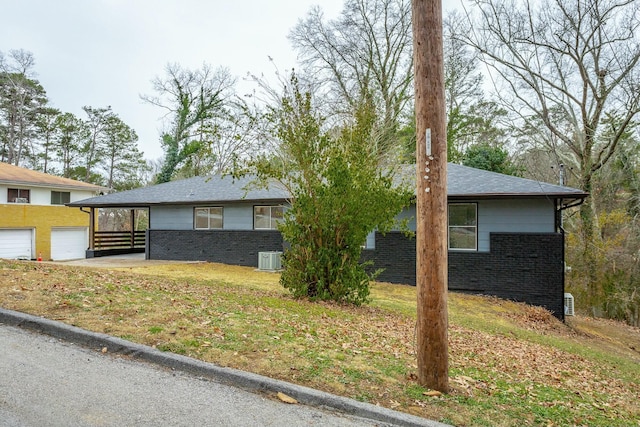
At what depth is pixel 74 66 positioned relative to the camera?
23.4 meters

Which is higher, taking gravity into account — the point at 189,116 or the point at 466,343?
the point at 189,116

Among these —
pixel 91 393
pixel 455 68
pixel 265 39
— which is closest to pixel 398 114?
pixel 455 68

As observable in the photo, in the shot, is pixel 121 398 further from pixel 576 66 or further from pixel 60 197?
pixel 60 197

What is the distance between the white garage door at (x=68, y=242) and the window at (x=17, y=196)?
2.12 m

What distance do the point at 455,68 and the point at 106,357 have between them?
24.4m

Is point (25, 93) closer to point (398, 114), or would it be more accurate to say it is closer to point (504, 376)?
point (398, 114)

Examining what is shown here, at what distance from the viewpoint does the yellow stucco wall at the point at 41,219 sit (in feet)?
70.1

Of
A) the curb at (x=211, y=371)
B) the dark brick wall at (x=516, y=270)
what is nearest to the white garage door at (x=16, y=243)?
the curb at (x=211, y=371)

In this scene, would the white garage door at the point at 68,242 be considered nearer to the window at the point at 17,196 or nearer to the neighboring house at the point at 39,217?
the neighboring house at the point at 39,217

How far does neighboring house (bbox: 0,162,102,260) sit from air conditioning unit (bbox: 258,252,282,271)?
13.9 meters

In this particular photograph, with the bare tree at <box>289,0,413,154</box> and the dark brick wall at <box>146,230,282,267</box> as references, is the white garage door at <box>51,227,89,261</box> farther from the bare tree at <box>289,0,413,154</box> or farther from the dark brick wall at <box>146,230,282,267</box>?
the bare tree at <box>289,0,413,154</box>

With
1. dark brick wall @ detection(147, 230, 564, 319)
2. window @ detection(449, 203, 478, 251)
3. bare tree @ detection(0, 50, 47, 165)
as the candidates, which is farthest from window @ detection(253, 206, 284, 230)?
bare tree @ detection(0, 50, 47, 165)

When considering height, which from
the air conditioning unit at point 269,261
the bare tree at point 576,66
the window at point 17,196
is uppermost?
the bare tree at point 576,66

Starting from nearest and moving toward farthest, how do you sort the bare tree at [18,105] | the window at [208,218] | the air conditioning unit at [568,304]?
the air conditioning unit at [568,304], the window at [208,218], the bare tree at [18,105]
